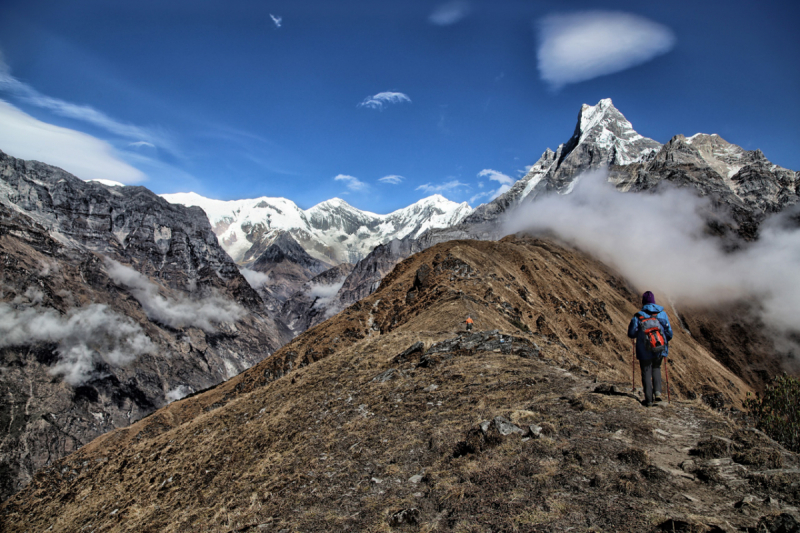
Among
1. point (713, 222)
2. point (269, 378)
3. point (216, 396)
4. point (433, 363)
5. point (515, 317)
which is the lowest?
point (216, 396)

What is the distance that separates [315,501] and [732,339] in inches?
6488

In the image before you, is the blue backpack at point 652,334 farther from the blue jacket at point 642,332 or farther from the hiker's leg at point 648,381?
the hiker's leg at point 648,381

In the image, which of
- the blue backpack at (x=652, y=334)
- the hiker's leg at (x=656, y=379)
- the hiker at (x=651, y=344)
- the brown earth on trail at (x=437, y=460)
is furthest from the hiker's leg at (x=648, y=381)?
the brown earth on trail at (x=437, y=460)

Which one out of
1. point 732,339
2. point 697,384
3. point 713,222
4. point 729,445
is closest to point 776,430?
point 729,445

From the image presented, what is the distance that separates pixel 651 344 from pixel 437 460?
8026 mm

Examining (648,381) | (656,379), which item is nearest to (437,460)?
(648,381)

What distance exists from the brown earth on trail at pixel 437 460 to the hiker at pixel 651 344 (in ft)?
2.49

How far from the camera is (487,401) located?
593 inches

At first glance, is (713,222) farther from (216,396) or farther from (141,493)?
(141,493)

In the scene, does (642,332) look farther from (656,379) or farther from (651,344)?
(656,379)

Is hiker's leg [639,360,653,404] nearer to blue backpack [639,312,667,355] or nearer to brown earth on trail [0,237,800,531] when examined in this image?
blue backpack [639,312,667,355]

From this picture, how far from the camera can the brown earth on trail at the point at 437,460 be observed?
26.1 feet

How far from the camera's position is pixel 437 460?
1161 centimetres

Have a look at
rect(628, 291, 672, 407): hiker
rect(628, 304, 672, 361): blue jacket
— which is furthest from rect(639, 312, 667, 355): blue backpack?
rect(628, 304, 672, 361): blue jacket
